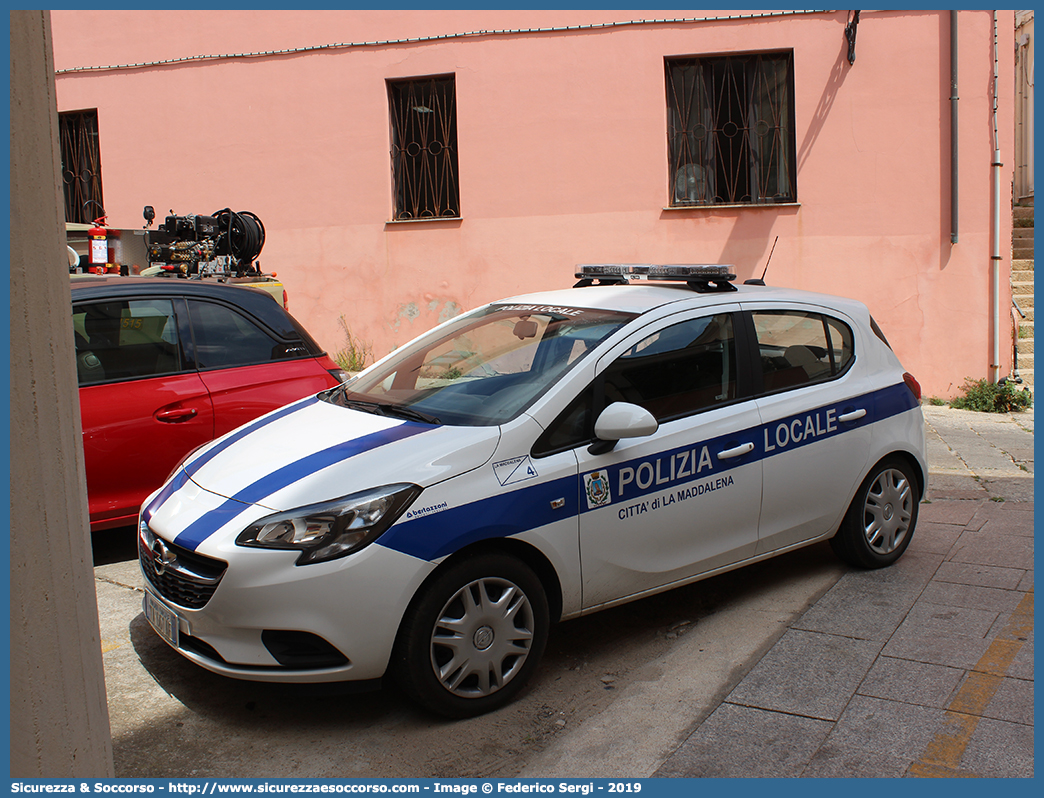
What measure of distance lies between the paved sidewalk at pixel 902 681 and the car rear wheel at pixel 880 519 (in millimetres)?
121

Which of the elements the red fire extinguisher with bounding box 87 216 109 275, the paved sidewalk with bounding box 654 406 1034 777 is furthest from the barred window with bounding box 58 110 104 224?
the paved sidewalk with bounding box 654 406 1034 777

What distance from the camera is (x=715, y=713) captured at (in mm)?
3426

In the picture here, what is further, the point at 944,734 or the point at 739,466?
the point at 739,466

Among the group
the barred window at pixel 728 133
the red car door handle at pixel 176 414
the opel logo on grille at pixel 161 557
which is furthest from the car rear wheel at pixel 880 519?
the barred window at pixel 728 133

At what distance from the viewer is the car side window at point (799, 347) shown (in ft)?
14.8

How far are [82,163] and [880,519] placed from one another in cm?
1129

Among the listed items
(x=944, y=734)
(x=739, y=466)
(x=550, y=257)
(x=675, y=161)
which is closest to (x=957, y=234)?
(x=675, y=161)

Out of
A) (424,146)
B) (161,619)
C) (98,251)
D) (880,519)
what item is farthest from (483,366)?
(424,146)

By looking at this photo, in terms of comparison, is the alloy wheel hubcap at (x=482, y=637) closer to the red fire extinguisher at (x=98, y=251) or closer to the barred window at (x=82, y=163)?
the red fire extinguisher at (x=98, y=251)

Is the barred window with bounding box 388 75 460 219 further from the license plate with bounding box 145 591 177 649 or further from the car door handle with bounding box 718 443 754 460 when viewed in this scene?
the license plate with bounding box 145 591 177 649

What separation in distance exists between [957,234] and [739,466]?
23.0 ft

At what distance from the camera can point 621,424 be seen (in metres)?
3.64

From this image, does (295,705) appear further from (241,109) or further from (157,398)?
(241,109)

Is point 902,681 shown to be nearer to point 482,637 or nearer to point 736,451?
point 736,451
